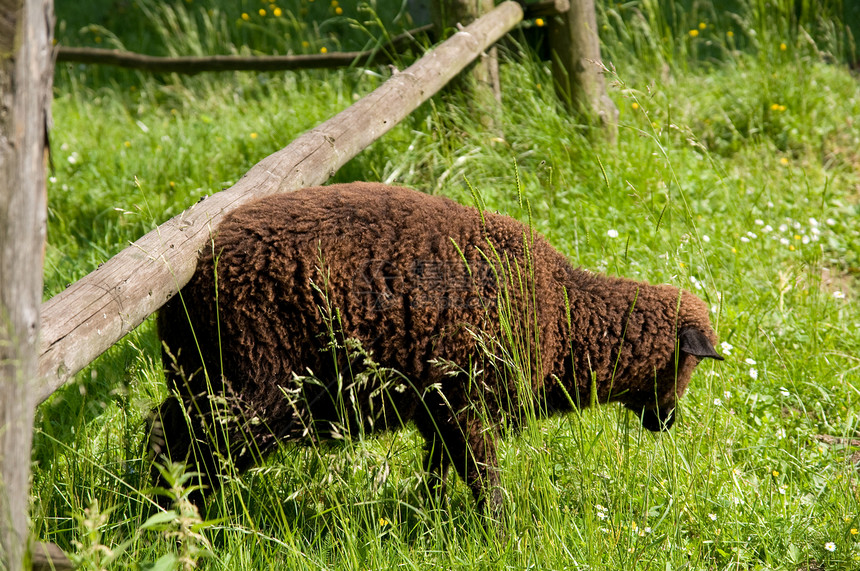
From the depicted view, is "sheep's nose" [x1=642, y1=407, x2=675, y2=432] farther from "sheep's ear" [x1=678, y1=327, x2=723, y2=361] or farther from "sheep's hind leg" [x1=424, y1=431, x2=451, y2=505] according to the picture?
"sheep's hind leg" [x1=424, y1=431, x2=451, y2=505]

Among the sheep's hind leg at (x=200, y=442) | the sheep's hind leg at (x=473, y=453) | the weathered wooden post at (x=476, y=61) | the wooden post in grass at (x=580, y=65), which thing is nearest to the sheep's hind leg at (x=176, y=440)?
the sheep's hind leg at (x=200, y=442)

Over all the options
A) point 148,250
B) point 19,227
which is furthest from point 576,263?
point 19,227

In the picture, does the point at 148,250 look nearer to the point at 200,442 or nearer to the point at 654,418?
the point at 200,442

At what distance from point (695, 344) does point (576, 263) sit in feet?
4.57

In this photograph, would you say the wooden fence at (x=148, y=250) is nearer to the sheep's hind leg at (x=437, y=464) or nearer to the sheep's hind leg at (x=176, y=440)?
the sheep's hind leg at (x=176, y=440)

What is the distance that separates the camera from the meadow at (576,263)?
7.94ft

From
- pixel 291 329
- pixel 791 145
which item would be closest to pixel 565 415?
pixel 291 329

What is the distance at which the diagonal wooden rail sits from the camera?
6.59 ft

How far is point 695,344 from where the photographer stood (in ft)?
9.23

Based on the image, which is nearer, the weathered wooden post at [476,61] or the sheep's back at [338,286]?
the sheep's back at [338,286]

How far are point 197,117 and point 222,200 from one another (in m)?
4.09

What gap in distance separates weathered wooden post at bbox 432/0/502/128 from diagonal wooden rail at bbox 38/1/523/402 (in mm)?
595

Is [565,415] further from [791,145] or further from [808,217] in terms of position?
[791,145]

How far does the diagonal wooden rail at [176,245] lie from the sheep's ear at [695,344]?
1.64 metres
